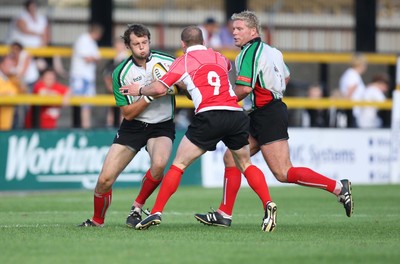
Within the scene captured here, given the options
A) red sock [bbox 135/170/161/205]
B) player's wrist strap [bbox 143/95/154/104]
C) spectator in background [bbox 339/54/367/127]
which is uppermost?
player's wrist strap [bbox 143/95/154/104]

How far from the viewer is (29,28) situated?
20.8 m

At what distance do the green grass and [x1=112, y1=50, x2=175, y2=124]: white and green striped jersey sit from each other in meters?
1.17

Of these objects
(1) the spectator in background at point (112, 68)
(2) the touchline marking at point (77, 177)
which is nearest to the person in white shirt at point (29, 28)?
(1) the spectator in background at point (112, 68)

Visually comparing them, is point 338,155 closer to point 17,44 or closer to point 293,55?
point 293,55

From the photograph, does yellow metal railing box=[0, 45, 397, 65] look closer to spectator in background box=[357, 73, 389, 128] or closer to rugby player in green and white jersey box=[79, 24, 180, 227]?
spectator in background box=[357, 73, 389, 128]

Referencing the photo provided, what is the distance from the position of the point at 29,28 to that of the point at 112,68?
1.78 metres

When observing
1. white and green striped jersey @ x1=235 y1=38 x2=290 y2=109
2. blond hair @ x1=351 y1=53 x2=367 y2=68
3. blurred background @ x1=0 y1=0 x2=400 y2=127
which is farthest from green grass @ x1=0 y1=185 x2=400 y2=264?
blurred background @ x1=0 y1=0 x2=400 y2=127

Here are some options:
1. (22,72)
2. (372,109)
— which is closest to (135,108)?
(22,72)

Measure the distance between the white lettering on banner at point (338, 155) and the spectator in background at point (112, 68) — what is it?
2.12 m

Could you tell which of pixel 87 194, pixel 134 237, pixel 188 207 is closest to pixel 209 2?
pixel 87 194

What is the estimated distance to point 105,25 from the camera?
2252 centimetres

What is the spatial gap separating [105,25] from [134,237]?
13.0 meters

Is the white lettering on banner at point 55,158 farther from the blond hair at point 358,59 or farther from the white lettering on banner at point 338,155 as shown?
the blond hair at point 358,59

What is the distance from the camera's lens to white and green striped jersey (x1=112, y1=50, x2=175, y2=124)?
11.2 m
